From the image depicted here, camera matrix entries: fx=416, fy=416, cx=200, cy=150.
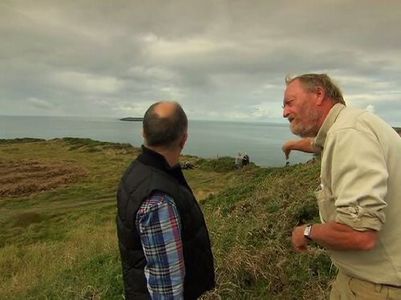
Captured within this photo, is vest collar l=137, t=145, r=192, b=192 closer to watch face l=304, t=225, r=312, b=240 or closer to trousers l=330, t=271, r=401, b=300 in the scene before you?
watch face l=304, t=225, r=312, b=240

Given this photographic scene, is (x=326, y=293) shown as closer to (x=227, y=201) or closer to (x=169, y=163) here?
(x=169, y=163)

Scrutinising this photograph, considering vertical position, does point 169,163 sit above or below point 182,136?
below

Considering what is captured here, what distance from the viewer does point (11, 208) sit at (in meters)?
26.1

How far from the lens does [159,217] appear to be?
9.29 ft

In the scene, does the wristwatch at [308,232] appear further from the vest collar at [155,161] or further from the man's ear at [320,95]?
the vest collar at [155,161]

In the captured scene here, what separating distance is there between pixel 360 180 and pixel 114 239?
→ 12.0 m

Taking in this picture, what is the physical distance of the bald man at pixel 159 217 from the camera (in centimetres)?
286

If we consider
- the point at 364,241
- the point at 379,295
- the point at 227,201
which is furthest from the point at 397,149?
the point at 227,201

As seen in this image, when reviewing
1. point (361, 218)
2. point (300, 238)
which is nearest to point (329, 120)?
point (361, 218)

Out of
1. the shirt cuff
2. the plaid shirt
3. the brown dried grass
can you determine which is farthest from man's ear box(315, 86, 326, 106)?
the brown dried grass

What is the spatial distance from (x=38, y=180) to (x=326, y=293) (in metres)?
34.1

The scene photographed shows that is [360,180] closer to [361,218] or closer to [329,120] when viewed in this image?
[361,218]

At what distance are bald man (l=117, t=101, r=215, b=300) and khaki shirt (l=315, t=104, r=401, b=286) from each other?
3.30 ft

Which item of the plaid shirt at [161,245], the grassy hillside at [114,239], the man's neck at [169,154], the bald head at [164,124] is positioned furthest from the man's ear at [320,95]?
the grassy hillside at [114,239]
